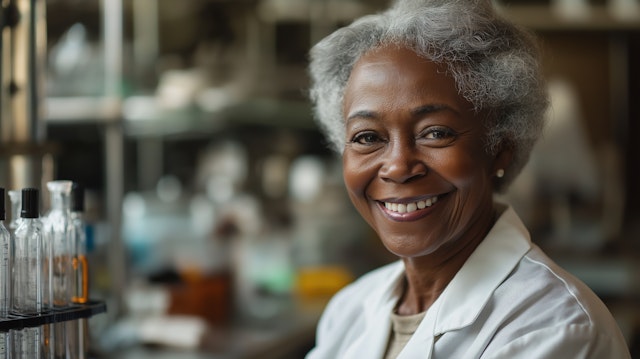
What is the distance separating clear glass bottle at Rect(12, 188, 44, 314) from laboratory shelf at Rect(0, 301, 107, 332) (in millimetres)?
20

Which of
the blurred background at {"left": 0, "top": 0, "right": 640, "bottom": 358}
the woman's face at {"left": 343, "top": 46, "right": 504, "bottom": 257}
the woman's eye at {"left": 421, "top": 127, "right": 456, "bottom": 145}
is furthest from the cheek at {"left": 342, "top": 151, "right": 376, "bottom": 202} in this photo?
the blurred background at {"left": 0, "top": 0, "right": 640, "bottom": 358}

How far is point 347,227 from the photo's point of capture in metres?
4.02

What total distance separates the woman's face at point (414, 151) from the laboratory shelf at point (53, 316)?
49cm

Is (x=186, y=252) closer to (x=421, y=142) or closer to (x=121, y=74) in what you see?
(x=121, y=74)

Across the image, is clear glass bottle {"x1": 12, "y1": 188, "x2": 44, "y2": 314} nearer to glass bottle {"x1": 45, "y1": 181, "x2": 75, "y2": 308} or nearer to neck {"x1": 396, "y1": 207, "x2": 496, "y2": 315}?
glass bottle {"x1": 45, "y1": 181, "x2": 75, "y2": 308}

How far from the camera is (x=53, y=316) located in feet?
3.95

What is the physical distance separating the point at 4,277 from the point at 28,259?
5 centimetres

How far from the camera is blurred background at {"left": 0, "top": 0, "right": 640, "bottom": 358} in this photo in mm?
2566

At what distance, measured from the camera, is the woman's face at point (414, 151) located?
Answer: 1.30m

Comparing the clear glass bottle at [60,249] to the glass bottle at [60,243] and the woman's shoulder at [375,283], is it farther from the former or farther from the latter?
the woman's shoulder at [375,283]

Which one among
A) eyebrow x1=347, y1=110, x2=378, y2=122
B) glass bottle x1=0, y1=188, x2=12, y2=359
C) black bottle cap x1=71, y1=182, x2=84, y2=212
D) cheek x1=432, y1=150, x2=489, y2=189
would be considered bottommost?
glass bottle x1=0, y1=188, x2=12, y2=359

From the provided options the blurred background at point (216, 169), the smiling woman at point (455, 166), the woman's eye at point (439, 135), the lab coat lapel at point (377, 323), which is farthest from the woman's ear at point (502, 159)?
the blurred background at point (216, 169)

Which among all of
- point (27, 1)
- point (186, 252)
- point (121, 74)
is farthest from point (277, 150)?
point (27, 1)

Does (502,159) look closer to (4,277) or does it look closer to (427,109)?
(427,109)
